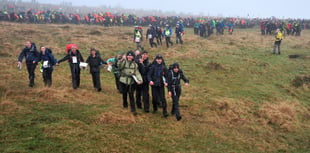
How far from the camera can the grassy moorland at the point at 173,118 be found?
6.60m

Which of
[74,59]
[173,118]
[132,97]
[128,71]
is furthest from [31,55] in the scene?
[173,118]

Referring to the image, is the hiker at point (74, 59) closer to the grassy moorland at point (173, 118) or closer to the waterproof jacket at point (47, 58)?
the waterproof jacket at point (47, 58)

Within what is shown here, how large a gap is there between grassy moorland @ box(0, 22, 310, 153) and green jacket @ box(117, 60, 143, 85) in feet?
3.49

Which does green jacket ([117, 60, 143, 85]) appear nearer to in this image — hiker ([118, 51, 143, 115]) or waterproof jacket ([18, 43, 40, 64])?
hiker ([118, 51, 143, 115])

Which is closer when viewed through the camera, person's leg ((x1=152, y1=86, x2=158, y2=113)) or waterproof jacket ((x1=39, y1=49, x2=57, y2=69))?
person's leg ((x1=152, y1=86, x2=158, y2=113))

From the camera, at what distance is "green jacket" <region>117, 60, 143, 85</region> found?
26.5 feet

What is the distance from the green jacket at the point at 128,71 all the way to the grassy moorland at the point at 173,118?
106cm

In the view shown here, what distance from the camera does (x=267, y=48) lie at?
23.3 m

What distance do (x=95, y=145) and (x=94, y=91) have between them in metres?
4.75

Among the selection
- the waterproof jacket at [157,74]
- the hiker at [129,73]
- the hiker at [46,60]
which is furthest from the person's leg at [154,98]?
the hiker at [46,60]

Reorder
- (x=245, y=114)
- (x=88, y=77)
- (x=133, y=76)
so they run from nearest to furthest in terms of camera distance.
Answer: (x=133, y=76), (x=245, y=114), (x=88, y=77)

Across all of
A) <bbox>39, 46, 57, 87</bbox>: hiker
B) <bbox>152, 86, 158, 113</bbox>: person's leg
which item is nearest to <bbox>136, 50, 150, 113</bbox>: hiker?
<bbox>152, 86, 158, 113</bbox>: person's leg

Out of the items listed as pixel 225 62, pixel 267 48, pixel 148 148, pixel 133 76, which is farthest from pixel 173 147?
pixel 267 48

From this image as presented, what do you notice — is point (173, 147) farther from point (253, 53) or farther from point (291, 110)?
point (253, 53)
